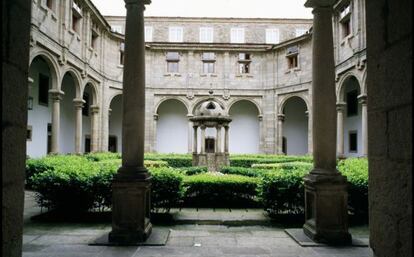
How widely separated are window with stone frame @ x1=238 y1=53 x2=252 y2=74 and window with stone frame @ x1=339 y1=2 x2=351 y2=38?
7615 mm

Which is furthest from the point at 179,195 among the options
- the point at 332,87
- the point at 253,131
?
the point at 253,131

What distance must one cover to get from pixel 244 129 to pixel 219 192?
1840 centimetres

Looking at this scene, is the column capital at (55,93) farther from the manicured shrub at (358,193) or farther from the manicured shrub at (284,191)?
the manicured shrub at (358,193)

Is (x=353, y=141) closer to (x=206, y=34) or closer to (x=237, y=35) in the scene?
(x=237, y=35)

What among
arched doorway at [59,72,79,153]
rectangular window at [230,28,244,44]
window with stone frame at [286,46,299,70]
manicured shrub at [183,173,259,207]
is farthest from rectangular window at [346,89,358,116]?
arched doorway at [59,72,79,153]

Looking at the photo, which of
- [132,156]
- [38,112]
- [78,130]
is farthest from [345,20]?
[38,112]

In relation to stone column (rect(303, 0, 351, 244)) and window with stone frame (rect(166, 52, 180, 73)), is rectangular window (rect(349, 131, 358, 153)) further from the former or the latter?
stone column (rect(303, 0, 351, 244))

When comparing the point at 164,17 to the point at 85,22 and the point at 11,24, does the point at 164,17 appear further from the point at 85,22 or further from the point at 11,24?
the point at 11,24

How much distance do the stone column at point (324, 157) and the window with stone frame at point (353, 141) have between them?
17980 millimetres

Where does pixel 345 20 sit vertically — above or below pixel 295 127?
above

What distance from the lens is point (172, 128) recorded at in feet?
85.9

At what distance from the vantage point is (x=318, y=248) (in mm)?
4453

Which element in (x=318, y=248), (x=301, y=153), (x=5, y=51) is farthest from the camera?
(x=301, y=153)

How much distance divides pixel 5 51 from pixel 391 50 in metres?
2.00
